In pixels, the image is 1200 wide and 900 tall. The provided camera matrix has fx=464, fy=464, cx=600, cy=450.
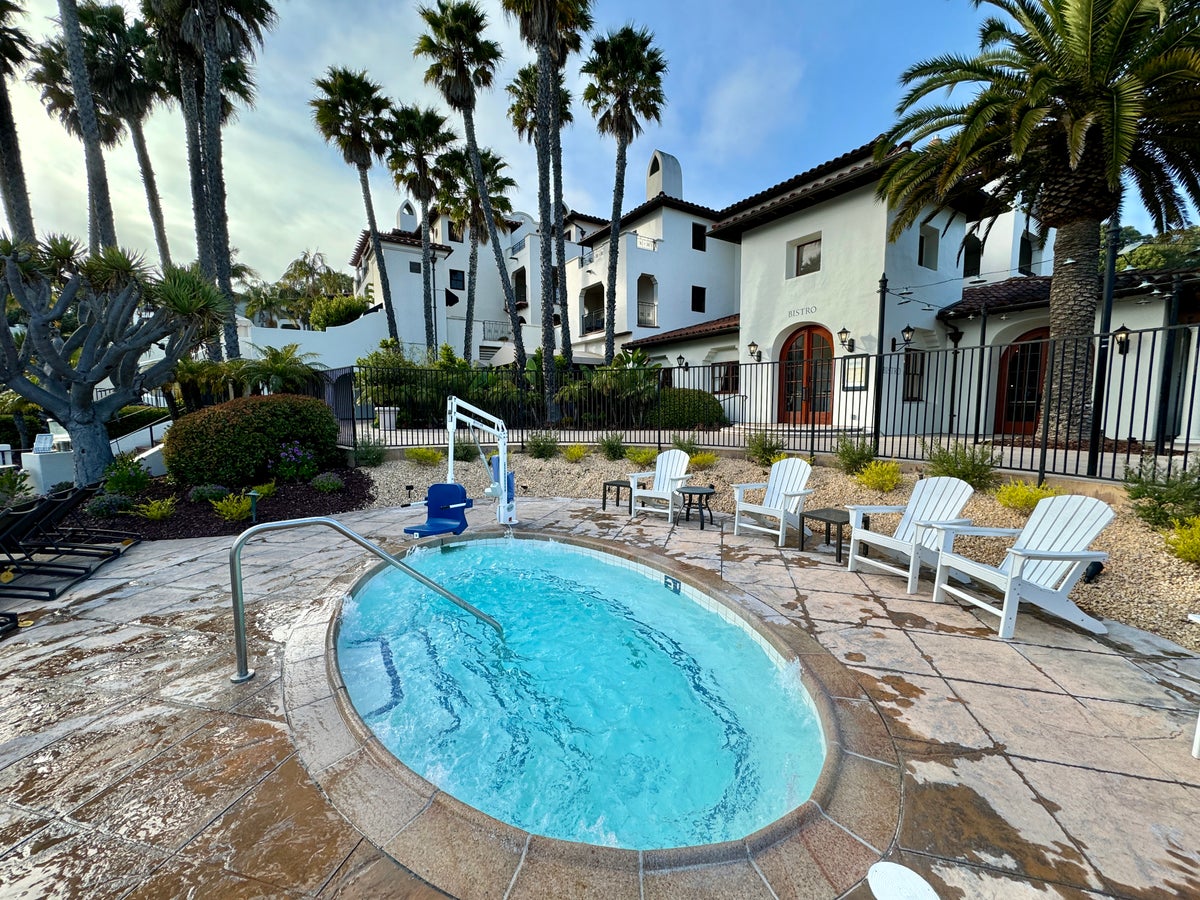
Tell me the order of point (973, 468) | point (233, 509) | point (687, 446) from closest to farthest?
point (973, 468) < point (233, 509) < point (687, 446)

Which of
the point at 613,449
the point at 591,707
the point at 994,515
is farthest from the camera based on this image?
the point at 613,449

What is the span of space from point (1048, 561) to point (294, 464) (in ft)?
34.3

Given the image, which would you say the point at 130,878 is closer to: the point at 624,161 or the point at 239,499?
the point at 239,499

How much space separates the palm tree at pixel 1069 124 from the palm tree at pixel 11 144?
82.2 ft

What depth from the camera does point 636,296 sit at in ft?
62.6

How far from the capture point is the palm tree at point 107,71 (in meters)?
16.3

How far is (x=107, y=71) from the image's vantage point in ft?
54.9

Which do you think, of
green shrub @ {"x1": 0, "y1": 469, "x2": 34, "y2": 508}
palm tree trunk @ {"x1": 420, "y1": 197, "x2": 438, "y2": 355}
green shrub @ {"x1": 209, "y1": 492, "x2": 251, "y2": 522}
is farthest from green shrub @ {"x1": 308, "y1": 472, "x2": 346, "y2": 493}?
palm tree trunk @ {"x1": 420, "y1": 197, "x2": 438, "y2": 355}

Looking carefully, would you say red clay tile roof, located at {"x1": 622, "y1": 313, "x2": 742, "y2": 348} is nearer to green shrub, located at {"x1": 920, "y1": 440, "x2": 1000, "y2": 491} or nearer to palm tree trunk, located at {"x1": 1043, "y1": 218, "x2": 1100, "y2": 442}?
palm tree trunk, located at {"x1": 1043, "y1": 218, "x2": 1100, "y2": 442}

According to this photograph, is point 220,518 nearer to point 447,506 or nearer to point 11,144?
point 447,506

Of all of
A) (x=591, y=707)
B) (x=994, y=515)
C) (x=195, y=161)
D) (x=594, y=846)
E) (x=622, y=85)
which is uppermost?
(x=622, y=85)

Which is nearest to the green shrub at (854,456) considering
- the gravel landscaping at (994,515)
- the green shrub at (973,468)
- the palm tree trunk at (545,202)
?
the gravel landscaping at (994,515)

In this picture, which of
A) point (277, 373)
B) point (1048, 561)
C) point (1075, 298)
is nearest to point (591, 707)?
point (1048, 561)

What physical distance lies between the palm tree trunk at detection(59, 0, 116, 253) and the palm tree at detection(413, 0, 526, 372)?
8.82 meters
